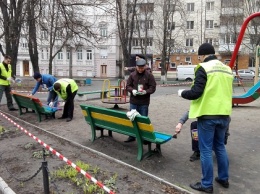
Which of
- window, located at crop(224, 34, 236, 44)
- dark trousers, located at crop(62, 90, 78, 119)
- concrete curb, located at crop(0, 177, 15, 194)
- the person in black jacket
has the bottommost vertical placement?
concrete curb, located at crop(0, 177, 15, 194)

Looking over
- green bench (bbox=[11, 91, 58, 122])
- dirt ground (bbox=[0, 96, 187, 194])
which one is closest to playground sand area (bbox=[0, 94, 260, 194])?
dirt ground (bbox=[0, 96, 187, 194])

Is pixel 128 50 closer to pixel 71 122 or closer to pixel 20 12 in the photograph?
pixel 20 12


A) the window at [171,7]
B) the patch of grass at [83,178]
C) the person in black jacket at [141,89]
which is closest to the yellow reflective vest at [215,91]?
the patch of grass at [83,178]

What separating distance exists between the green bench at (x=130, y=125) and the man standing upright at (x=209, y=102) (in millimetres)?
910

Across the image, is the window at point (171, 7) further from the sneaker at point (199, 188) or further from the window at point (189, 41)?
the sneaker at point (199, 188)

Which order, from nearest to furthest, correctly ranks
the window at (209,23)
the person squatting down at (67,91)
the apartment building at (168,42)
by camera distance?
the person squatting down at (67,91), the apartment building at (168,42), the window at (209,23)

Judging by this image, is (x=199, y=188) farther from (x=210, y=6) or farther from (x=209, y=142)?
(x=210, y=6)

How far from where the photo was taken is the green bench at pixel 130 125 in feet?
14.2

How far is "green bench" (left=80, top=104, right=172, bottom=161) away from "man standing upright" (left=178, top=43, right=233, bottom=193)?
910 millimetres

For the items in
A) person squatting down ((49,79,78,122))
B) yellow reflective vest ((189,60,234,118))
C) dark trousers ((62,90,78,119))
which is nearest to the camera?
yellow reflective vest ((189,60,234,118))

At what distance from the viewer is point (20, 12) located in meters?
10.6

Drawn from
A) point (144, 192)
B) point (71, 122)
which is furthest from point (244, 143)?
point (71, 122)

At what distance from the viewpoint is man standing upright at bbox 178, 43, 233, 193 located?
3.36m

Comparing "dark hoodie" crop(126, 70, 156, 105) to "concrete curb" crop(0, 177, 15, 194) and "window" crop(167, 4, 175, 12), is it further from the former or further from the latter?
"window" crop(167, 4, 175, 12)
